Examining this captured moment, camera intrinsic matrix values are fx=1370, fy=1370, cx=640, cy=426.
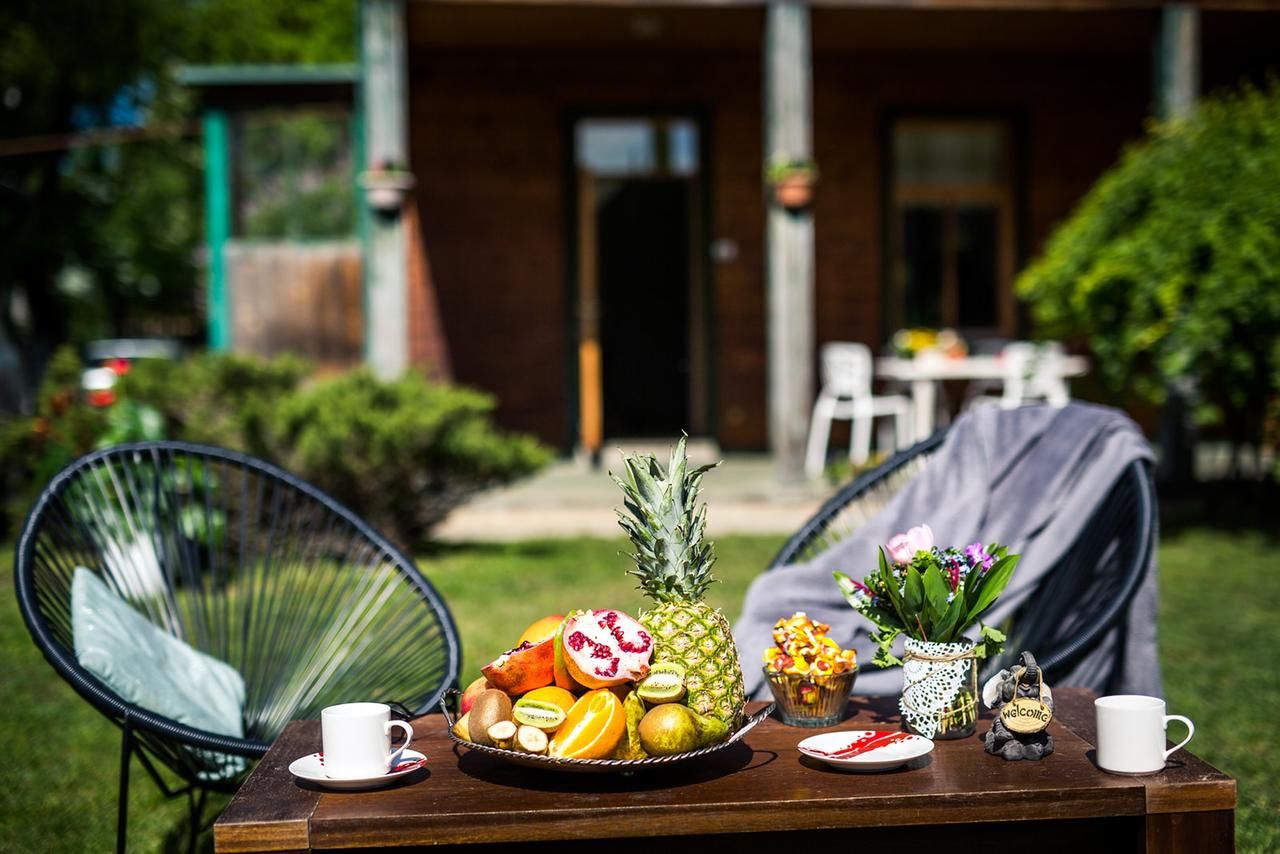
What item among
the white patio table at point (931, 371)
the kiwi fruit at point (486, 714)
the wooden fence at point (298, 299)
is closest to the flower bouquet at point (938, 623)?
the kiwi fruit at point (486, 714)

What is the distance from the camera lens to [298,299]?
9.36 m

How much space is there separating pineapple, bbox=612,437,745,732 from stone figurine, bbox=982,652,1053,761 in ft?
1.31

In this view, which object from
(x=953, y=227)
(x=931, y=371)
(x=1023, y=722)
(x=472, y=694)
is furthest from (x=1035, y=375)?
(x=472, y=694)

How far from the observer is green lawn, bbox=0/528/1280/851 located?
3305 mm

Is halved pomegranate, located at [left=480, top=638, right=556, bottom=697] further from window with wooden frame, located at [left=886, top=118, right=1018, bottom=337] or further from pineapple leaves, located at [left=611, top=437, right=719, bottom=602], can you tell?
window with wooden frame, located at [left=886, top=118, right=1018, bottom=337]

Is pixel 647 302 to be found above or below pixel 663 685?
above

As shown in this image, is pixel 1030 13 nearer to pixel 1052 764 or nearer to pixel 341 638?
pixel 341 638

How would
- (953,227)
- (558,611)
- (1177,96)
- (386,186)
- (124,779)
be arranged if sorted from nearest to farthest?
1. (124,779)
2. (558,611)
3. (386,186)
4. (1177,96)
5. (953,227)

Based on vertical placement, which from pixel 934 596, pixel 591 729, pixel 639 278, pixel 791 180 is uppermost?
pixel 791 180

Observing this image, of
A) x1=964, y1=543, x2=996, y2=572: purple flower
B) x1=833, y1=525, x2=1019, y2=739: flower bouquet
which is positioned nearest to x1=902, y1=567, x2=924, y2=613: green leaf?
x1=833, y1=525, x2=1019, y2=739: flower bouquet

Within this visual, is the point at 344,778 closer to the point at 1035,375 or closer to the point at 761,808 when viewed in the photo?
the point at 761,808

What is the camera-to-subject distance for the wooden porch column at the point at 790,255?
785cm

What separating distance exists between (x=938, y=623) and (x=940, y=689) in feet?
0.35

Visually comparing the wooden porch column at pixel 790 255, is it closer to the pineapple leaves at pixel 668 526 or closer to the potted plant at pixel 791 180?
the potted plant at pixel 791 180
